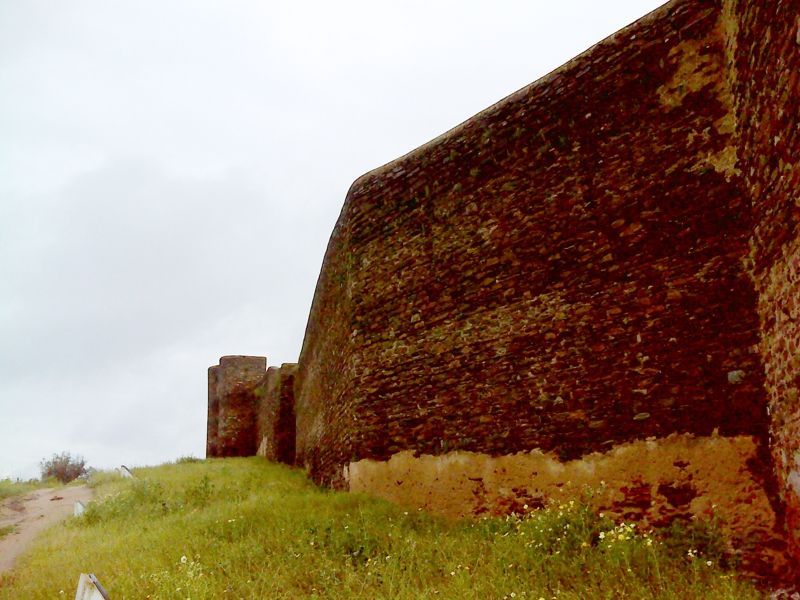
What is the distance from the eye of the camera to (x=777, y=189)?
168 inches

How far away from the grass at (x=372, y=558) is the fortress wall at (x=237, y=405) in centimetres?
1368

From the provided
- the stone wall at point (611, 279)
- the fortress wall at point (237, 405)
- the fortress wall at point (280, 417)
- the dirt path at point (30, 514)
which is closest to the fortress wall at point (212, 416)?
the fortress wall at point (237, 405)

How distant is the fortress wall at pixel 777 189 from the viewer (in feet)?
13.1

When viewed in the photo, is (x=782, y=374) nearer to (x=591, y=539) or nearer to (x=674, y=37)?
(x=591, y=539)

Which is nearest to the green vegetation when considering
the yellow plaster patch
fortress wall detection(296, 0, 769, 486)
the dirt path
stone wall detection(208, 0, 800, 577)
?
the dirt path

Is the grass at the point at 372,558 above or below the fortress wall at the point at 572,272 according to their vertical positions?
below

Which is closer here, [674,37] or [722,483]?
→ [722,483]

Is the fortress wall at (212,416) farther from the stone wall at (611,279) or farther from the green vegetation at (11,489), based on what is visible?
the stone wall at (611,279)

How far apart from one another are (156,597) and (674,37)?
260 inches

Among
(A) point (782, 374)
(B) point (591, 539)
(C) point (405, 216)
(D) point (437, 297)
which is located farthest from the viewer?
(C) point (405, 216)

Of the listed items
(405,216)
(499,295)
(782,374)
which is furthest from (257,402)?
(782,374)

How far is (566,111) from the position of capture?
21.0ft

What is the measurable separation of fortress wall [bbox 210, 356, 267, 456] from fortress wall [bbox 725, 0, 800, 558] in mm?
19516

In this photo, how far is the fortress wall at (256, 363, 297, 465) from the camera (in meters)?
16.9
